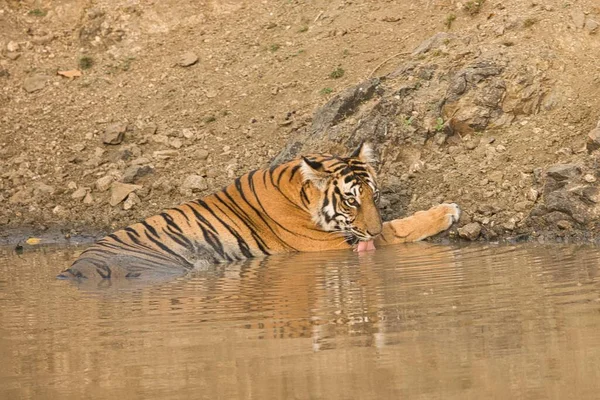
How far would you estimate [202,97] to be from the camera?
14.1m

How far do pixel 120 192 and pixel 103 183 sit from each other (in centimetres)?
35

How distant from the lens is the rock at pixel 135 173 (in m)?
12.8

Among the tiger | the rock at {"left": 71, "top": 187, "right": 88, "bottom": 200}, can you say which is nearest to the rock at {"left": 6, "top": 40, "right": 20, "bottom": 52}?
the rock at {"left": 71, "top": 187, "right": 88, "bottom": 200}

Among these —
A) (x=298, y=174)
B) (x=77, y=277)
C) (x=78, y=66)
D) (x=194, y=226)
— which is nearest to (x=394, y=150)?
(x=298, y=174)

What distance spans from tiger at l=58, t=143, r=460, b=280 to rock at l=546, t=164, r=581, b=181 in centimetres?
83

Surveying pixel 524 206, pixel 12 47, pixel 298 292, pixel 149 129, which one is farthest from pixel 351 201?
pixel 12 47

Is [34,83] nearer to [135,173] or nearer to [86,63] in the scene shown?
[86,63]

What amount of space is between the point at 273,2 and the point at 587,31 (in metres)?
5.27

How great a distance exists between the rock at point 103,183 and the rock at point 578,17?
4.96 m

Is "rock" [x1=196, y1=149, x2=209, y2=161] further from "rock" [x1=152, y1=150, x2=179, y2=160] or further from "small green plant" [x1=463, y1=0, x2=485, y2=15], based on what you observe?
A: "small green plant" [x1=463, y1=0, x2=485, y2=15]

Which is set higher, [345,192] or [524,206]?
[345,192]

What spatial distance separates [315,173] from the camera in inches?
391

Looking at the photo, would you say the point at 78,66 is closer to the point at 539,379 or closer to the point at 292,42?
the point at 292,42

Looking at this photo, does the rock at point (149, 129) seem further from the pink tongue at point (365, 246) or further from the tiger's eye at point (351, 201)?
the pink tongue at point (365, 246)
